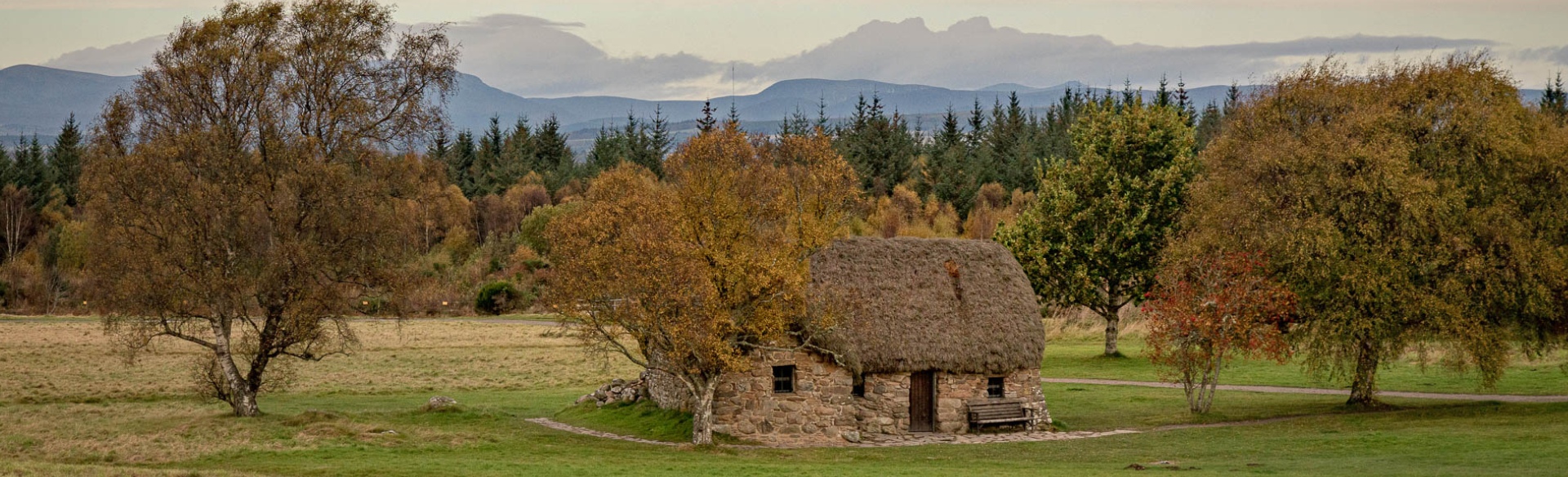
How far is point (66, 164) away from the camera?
361ft

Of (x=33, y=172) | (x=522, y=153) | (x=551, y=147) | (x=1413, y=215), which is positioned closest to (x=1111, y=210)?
(x=1413, y=215)

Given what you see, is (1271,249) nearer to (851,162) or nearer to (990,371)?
(990,371)

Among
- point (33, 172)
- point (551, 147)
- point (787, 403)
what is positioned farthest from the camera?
point (551, 147)

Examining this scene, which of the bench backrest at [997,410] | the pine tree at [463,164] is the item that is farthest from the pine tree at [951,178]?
the bench backrest at [997,410]

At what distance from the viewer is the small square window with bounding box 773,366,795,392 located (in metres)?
32.6

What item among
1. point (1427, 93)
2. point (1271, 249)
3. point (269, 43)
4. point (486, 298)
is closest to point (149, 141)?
point (269, 43)

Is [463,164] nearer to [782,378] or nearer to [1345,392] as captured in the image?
[782,378]

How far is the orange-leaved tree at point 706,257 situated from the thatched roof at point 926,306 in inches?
51.7

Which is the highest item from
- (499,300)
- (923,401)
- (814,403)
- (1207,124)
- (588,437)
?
(1207,124)

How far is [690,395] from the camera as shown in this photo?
110 feet

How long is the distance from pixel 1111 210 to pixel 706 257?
24.7m

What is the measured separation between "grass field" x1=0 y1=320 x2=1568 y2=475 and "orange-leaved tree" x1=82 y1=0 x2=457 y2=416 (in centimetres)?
280

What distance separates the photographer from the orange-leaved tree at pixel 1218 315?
114ft

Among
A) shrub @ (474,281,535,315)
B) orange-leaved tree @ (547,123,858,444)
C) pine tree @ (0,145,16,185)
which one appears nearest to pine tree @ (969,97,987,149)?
shrub @ (474,281,535,315)
